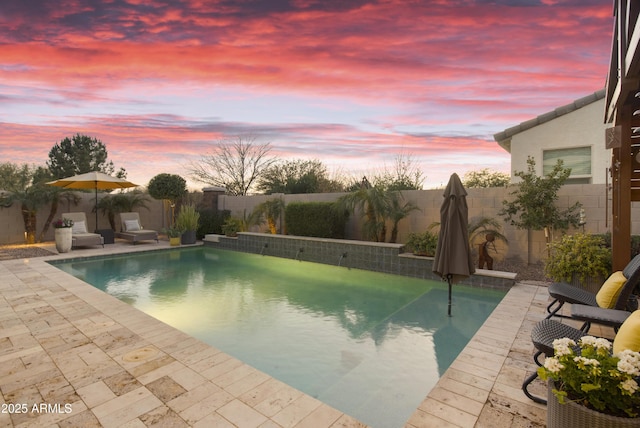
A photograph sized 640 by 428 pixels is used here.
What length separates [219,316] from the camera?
5.04 metres

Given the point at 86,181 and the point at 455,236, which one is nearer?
the point at 455,236

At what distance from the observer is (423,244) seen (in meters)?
7.17

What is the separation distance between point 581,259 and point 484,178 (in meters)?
14.8

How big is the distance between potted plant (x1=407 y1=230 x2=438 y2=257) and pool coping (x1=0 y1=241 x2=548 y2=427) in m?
2.58

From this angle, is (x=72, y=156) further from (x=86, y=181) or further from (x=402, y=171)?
(x=402, y=171)

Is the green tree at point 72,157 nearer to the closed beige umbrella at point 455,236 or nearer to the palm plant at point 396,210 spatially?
the palm plant at point 396,210

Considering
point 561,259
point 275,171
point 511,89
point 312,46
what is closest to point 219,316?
point 561,259

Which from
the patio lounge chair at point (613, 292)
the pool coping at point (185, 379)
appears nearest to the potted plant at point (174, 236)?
the pool coping at point (185, 379)

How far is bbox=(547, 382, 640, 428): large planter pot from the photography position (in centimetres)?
157

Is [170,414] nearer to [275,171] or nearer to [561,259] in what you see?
[561,259]

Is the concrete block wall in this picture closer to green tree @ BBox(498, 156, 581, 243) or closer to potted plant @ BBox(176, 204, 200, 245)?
green tree @ BBox(498, 156, 581, 243)

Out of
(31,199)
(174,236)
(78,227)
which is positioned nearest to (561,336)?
(174,236)

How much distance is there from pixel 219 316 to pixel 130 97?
26.0 feet

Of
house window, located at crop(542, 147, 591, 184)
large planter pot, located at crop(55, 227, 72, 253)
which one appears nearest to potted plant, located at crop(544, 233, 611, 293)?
house window, located at crop(542, 147, 591, 184)
